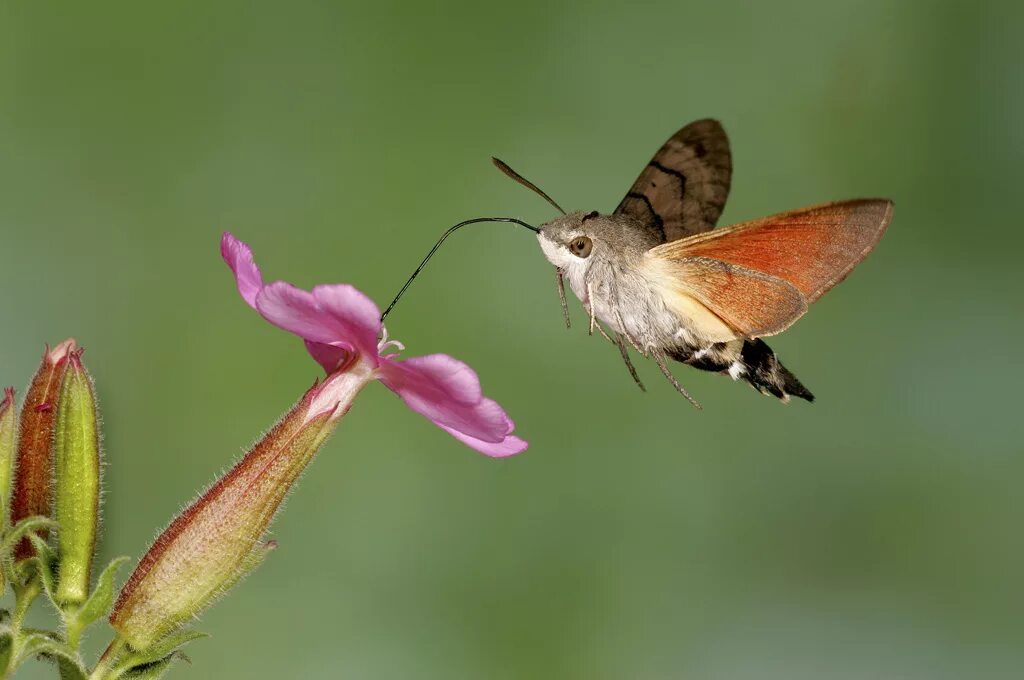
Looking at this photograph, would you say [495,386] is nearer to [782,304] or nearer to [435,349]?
[435,349]

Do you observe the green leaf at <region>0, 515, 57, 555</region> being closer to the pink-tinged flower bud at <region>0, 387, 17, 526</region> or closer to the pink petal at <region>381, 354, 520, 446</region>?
the pink-tinged flower bud at <region>0, 387, 17, 526</region>

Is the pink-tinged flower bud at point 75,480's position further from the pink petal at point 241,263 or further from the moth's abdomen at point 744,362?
the moth's abdomen at point 744,362

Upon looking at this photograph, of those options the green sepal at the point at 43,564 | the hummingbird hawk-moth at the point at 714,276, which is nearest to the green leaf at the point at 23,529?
the green sepal at the point at 43,564

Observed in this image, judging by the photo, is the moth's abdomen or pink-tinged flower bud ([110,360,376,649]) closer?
pink-tinged flower bud ([110,360,376,649])

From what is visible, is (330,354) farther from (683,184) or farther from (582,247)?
(683,184)

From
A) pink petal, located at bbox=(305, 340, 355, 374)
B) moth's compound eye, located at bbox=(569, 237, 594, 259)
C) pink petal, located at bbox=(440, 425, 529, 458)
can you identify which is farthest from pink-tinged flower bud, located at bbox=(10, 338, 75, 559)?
moth's compound eye, located at bbox=(569, 237, 594, 259)

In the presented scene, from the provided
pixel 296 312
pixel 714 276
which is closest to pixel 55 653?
pixel 296 312
